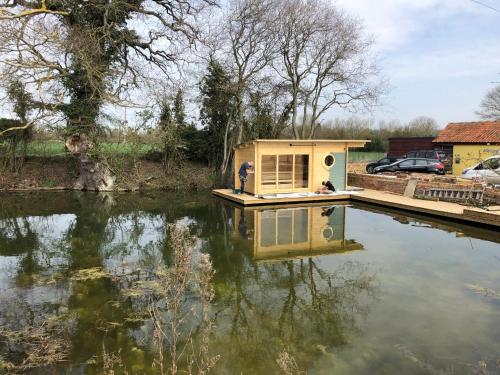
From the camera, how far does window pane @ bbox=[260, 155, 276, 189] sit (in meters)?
15.2

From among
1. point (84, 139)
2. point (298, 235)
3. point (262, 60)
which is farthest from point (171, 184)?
point (298, 235)

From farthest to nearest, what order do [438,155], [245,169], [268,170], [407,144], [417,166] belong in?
[407,144], [438,155], [417,166], [268,170], [245,169]

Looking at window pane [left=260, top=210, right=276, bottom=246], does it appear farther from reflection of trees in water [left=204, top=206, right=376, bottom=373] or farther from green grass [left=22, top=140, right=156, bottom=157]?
green grass [left=22, top=140, right=156, bottom=157]

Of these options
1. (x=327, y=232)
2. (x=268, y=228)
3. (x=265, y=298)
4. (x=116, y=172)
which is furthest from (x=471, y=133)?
(x=265, y=298)

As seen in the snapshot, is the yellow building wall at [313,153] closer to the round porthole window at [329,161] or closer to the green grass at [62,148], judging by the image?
the round porthole window at [329,161]

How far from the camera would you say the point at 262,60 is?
1947 centimetres

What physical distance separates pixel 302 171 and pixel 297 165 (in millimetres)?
330

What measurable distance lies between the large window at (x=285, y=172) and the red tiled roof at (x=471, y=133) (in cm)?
1107

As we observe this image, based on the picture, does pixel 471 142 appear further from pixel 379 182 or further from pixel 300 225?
pixel 300 225

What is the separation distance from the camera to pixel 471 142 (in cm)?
2066

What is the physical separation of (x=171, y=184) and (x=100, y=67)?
6.54 m

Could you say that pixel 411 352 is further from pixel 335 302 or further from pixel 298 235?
pixel 298 235

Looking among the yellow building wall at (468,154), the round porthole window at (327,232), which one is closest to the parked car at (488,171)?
the yellow building wall at (468,154)

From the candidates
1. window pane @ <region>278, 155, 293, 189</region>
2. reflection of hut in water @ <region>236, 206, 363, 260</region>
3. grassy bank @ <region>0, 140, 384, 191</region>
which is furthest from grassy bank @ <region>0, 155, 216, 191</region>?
reflection of hut in water @ <region>236, 206, 363, 260</region>
